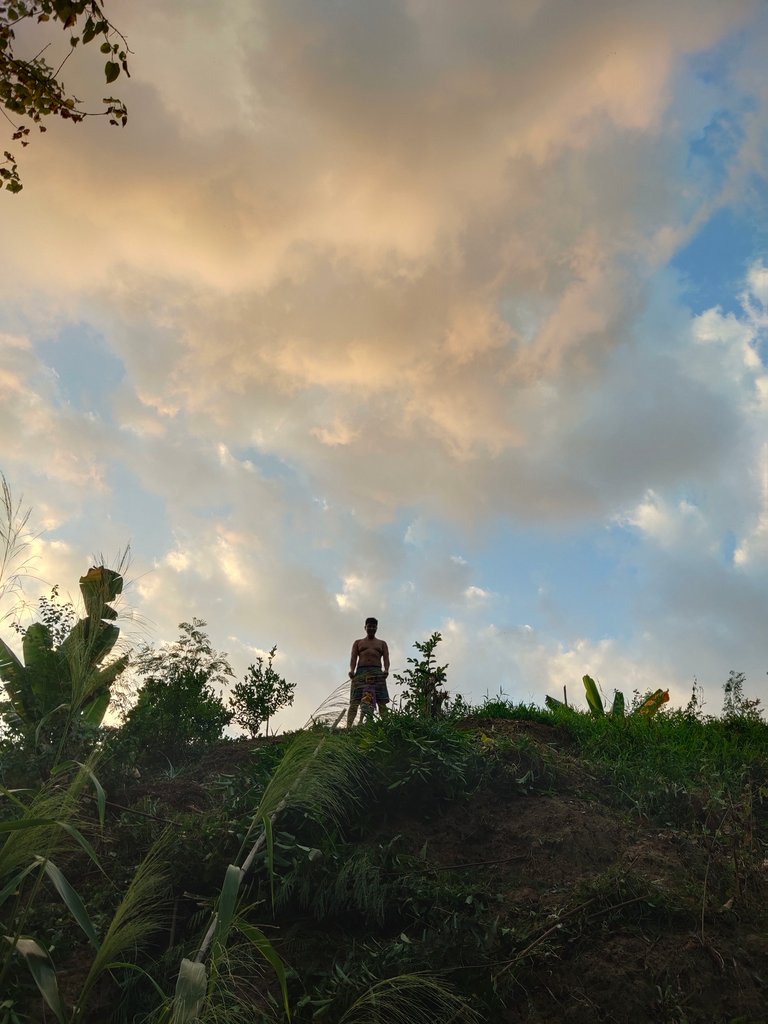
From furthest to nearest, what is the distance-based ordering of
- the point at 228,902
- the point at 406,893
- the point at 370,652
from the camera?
the point at 370,652
the point at 406,893
the point at 228,902

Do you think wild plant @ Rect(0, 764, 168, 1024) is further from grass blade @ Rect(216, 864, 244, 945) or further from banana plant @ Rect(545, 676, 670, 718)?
banana plant @ Rect(545, 676, 670, 718)

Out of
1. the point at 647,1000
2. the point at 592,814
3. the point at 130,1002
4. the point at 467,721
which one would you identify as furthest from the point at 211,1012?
the point at 467,721

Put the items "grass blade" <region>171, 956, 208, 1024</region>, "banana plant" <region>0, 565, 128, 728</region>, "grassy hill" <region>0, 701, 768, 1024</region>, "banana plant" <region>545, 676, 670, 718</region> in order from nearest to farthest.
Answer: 1. "grass blade" <region>171, 956, 208, 1024</region>
2. "grassy hill" <region>0, 701, 768, 1024</region>
3. "banana plant" <region>0, 565, 128, 728</region>
4. "banana plant" <region>545, 676, 670, 718</region>

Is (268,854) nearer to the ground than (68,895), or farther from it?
farther from it

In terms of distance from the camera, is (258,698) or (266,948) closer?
(266,948)

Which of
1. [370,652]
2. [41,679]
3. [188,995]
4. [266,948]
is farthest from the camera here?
[370,652]

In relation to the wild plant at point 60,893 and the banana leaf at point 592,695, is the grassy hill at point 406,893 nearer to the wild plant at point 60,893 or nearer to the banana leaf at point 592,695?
the wild plant at point 60,893

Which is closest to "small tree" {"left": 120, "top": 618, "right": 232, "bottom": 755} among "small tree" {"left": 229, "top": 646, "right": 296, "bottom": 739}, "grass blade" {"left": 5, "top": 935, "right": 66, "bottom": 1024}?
"small tree" {"left": 229, "top": 646, "right": 296, "bottom": 739}

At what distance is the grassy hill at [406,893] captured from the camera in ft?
12.8

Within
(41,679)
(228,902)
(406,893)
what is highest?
(41,679)

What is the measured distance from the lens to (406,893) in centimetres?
502

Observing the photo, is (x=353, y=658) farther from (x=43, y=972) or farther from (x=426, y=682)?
(x=43, y=972)

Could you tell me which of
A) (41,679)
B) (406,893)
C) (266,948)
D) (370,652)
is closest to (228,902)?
(266,948)

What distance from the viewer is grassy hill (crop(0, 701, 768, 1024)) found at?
391 cm
